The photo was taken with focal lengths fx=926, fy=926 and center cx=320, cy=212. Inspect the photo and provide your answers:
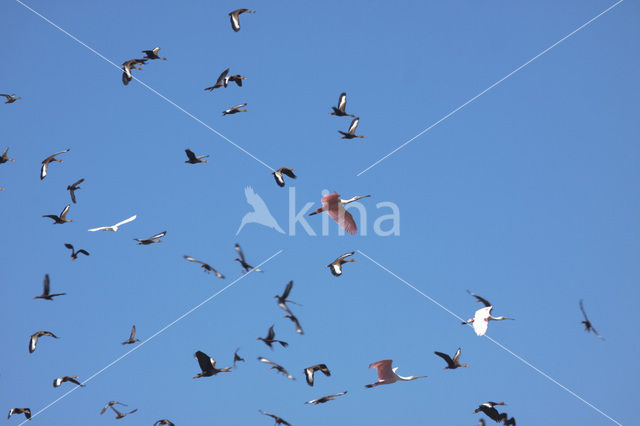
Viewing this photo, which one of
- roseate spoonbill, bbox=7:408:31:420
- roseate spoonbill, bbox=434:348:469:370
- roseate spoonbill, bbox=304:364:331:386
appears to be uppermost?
roseate spoonbill, bbox=434:348:469:370

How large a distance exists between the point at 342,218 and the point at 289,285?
7.14 m

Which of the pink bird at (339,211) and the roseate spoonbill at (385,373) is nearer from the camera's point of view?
the roseate spoonbill at (385,373)

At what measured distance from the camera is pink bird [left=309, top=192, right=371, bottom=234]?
102 ft

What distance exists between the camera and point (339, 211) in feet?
103

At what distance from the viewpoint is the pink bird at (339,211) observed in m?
31.1

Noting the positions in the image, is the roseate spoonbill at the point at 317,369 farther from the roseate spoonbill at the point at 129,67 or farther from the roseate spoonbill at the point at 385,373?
the roseate spoonbill at the point at 129,67

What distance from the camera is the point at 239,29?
31.1 metres

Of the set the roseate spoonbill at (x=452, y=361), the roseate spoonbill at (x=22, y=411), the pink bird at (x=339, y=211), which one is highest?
the pink bird at (x=339, y=211)

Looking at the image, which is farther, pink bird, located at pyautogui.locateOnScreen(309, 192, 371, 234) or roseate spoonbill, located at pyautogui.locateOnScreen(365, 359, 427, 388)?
pink bird, located at pyautogui.locateOnScreen(309, 192, 371, 234)

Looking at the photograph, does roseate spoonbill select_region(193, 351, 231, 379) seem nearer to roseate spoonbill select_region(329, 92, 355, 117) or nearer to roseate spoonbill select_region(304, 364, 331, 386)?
roseate spoonbill select_region(304, 364, 331, 386)

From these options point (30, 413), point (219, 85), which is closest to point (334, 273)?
point (219, 85)

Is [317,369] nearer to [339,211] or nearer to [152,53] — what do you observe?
[339,211]

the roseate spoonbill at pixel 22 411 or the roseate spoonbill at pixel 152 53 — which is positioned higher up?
the roseate spoonbill at pixel 152 53

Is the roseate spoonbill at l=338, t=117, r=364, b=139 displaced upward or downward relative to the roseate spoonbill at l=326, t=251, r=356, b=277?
upward
